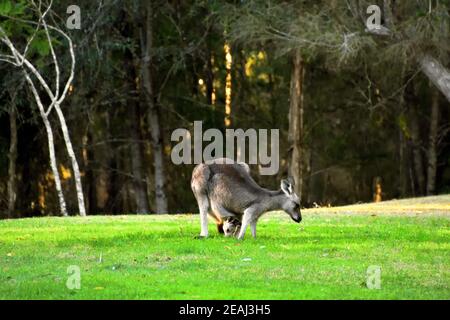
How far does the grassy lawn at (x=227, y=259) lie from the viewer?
43.1ft

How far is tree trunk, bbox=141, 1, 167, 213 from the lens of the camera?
1462 inches

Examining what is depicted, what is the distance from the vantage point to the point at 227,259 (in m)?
15.8

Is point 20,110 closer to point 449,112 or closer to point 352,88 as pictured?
point 352,88

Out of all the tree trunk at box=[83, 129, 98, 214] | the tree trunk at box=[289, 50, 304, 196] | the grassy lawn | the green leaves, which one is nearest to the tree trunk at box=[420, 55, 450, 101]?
the tree trunk at box=[289, 50, 304, 196]

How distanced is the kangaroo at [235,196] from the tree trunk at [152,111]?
62.6 ft

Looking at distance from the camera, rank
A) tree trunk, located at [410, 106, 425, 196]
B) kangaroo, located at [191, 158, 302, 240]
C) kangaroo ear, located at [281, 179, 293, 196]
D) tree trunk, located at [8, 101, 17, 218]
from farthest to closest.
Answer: tree trunk, located at [410, 106, 425, 196]
tree trunk, located at [8, 101, 17, 218]
kangaroo ear, located at [281, 179, 293, 196]
kangaroo, located at [191, 158, 302, 240]

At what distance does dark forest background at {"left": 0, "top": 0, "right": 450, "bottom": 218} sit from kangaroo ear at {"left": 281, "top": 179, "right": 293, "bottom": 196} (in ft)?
43.8

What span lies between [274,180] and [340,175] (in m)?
5.12

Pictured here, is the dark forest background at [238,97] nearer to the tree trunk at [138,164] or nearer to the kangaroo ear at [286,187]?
the tree trunk at [138,164]

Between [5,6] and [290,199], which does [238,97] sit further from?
[290,199]

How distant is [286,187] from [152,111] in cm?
2045

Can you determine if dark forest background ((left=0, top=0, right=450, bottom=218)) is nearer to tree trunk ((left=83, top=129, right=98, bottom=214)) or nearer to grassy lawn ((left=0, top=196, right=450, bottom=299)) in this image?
tree trunk ((left=83, top=129, right=98, bottom=214))

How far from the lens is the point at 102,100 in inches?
1505

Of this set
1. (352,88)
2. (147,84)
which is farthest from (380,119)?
(147,84)
